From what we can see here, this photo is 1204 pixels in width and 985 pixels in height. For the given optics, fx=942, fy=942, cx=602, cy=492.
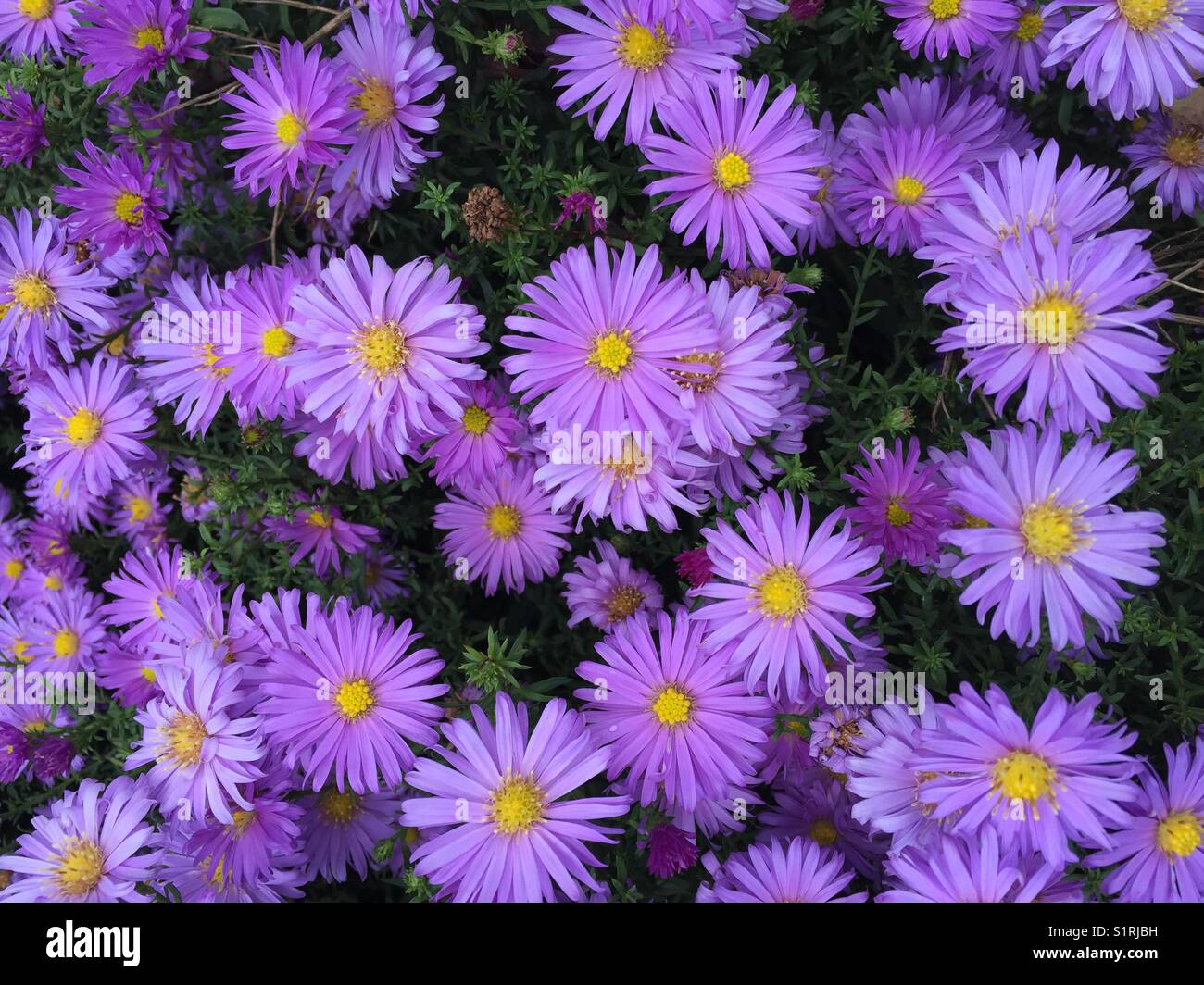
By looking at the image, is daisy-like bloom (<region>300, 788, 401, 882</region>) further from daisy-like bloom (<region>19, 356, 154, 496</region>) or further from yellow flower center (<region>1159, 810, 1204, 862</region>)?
yellow flower center (<region>1159, 810, 1204, 862</region>)

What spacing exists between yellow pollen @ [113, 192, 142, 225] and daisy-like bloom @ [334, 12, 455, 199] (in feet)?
1.64

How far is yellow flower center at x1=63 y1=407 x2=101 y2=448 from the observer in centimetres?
250

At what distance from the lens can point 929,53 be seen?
218cm

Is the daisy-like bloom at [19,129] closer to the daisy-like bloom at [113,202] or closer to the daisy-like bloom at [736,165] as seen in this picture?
the daisy-like bloom at [113,202]

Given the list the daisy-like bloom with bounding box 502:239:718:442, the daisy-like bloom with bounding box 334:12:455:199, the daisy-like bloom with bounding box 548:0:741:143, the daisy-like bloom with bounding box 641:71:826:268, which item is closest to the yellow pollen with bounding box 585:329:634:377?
the daisy-like bloom with bounding box 502:239:718:442

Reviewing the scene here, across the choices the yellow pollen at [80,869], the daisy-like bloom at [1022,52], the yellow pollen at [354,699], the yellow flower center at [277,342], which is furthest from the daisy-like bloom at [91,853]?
the daisy-like bloom at [1022,52]

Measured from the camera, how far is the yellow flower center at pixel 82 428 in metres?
2.50

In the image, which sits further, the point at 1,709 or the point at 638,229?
the point at 1,709

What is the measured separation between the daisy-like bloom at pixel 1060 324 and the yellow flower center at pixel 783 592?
55 cm

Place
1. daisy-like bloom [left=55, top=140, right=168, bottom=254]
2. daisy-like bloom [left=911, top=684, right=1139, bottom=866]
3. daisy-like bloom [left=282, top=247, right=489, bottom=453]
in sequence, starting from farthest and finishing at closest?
daisy-like bloom [left=55, top=140, right=168, bottom=254], daisy-like bloom [left=282, top=247, right=489, bottom=453], daisy-like bloom [left=911, top=684, right=1139, bottom=866]

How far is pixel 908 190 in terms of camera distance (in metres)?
2.25

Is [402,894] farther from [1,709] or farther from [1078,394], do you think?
[1078,394]
